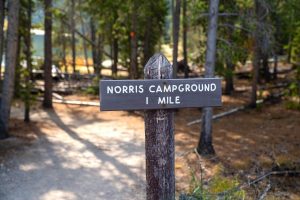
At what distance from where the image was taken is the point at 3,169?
9523 millimetres

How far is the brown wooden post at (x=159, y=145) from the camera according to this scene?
4047 mm

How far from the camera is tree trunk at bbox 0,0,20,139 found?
11117 mm

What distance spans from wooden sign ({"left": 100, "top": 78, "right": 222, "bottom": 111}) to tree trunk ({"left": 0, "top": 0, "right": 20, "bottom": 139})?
26.7ft

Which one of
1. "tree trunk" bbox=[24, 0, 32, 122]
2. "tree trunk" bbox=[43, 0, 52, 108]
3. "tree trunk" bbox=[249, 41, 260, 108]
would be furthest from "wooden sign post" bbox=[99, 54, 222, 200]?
"tree trunk" bbox=[43, 0, 52, 108]

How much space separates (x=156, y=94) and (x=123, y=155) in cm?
745

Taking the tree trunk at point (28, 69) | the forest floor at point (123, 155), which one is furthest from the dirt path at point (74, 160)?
the tree trunk at point (28, 69)

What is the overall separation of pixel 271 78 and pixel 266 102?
22.1 feet

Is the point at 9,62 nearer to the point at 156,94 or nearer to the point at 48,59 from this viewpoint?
the point at 48,59

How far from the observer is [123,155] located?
11172mm

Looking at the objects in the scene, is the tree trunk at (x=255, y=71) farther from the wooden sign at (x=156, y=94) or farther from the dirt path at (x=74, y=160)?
the wooden sign at (x=156, y=94)

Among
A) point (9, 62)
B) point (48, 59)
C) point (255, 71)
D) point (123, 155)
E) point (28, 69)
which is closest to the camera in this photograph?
point (123, 155)

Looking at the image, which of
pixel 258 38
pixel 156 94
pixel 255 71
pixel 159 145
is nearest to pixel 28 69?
pixel 258 38

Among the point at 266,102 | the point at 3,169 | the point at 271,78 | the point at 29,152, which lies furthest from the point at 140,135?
the point at 271,78

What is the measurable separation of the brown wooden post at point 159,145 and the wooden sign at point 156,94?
145 mm
